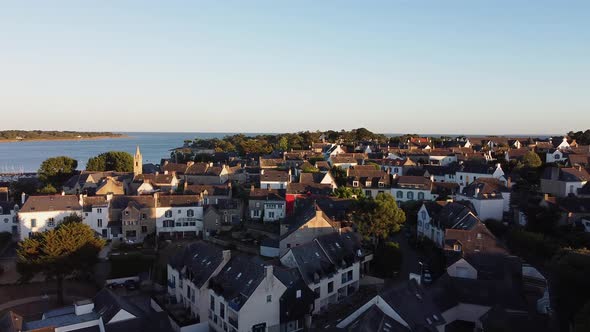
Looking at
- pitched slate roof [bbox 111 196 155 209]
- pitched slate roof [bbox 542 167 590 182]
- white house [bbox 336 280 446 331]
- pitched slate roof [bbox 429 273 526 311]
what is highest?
pitched slate roof [bbox 542 167 590 182]

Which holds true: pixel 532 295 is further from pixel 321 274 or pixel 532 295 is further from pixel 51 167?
pixel 51 167

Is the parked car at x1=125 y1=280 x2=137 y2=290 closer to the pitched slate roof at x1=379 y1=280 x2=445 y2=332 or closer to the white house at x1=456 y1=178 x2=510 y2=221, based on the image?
the pitched slate roof at x1=379 y1=280 x2=445 y2=332

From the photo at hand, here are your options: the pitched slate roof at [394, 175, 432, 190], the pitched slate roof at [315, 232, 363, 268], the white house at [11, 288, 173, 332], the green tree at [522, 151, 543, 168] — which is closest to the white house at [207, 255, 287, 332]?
the white house at [11, 288, 173, 332]

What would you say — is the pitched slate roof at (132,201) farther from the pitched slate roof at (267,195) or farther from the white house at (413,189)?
the white house at (413,189)

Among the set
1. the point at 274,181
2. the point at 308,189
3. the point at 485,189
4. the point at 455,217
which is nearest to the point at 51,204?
the point at 274,181

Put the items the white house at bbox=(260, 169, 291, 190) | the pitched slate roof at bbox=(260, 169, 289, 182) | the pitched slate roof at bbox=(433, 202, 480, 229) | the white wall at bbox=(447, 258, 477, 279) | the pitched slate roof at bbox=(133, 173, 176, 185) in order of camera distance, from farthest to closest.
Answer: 1. the pitched slate roof at bbox=(133, 173, 176, 185)
2. the pitched slate roof at bbox=(260, 169, 289, 182)
3. the white house at bbox=(260, 169, 291, 190)
4. the pitched slate roof at bbox=(433, 202, 480, 229)
5. the white wall at bbox=(447, 258, 477, 279)

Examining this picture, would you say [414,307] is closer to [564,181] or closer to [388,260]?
[388,260]
